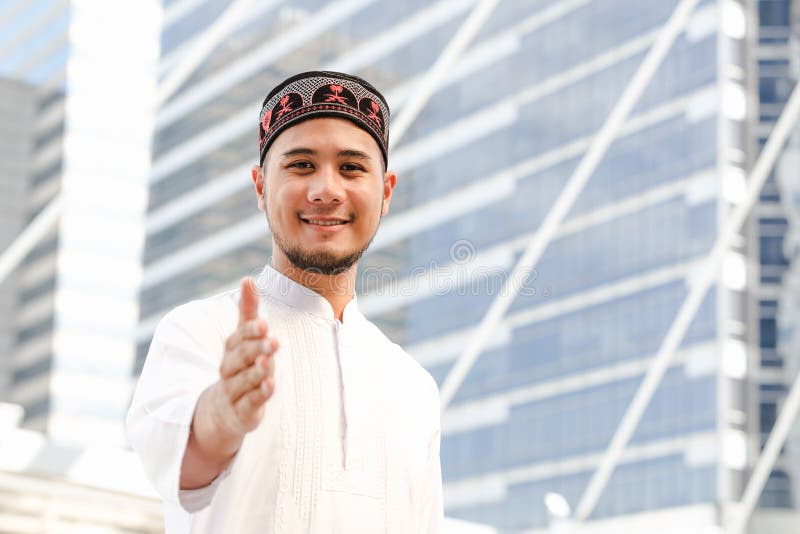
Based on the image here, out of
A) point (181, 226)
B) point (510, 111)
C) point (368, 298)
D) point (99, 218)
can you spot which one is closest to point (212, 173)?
point (181, 226)

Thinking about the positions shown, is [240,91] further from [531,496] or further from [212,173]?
[531,496]

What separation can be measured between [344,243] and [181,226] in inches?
1902

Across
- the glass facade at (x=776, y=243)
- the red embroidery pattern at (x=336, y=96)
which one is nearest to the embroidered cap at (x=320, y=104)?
Answer: the red embroidery pattern at (x=336, y=96)

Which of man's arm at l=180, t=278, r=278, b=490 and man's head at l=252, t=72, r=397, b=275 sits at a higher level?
man's head at l=252, t=72, r=397, b=275

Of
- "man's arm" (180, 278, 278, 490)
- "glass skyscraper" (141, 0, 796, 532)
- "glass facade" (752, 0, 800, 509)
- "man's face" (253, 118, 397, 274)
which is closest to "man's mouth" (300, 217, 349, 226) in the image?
"man's face" (253, 118, 397, 274)

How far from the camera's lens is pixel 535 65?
38375mm

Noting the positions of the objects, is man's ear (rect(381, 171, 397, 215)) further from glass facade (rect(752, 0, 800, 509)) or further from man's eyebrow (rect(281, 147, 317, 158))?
glass facade (rect(752, 0, 800, 509))

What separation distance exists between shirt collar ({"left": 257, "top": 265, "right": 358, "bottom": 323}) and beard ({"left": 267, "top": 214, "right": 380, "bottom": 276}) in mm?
39

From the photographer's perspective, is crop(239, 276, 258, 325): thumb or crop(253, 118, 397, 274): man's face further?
crop(253, 118, 397, 274): man's face

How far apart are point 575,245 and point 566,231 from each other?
53cm

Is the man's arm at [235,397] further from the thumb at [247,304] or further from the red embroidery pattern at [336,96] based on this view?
the red embroidery pattern at [336,96]

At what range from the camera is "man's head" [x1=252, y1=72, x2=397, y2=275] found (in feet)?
4.22

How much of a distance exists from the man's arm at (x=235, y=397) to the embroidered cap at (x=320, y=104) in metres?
0.30

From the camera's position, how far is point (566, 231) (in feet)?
119
